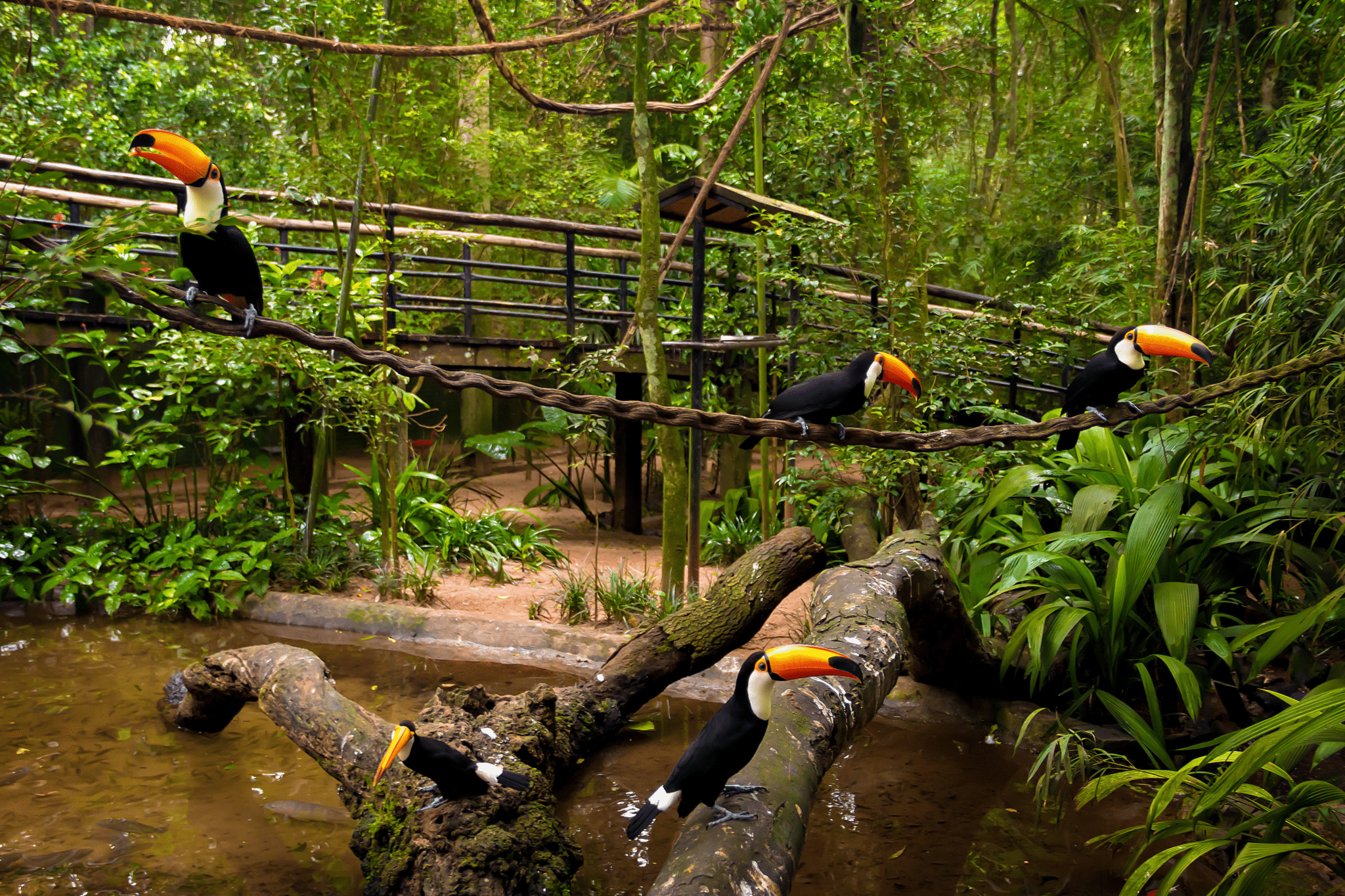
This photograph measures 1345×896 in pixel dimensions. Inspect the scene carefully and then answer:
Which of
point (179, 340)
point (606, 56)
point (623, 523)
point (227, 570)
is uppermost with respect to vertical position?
point (606, 56)

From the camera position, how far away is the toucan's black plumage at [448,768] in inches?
80.6

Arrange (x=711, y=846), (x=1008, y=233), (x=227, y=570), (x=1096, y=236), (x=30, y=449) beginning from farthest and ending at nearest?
(x=1008, y=233)
(x=30, y=449)
(x=1096, y=236)
(x=227, y=570)
(x=711, y=846)

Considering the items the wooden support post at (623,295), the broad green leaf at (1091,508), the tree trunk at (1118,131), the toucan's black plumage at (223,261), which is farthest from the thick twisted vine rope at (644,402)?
the tree trunk at (1118,131)

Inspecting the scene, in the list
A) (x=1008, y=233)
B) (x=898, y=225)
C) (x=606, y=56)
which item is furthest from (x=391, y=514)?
(x=1008, y=233)

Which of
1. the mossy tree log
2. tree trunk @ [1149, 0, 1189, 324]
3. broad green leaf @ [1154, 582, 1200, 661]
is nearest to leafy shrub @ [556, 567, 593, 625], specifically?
the mossy tree log

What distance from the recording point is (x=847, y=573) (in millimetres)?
2779

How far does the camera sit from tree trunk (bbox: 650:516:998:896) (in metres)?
1.47

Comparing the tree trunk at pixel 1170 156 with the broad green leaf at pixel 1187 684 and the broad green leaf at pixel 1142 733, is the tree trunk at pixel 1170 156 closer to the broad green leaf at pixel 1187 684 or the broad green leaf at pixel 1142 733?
the broad green leaf at pixel 1187 684

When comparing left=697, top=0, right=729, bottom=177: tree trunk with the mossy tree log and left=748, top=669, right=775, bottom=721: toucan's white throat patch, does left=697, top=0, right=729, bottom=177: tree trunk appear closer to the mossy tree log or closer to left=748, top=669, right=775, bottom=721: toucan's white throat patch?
the mossy tree log

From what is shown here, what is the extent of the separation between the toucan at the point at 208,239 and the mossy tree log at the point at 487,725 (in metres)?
1.35

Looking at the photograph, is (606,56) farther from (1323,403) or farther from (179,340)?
(1323,403)

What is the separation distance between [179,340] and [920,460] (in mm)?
4133

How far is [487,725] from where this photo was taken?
103 inches

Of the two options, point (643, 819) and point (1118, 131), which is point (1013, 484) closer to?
point (643, 819)
